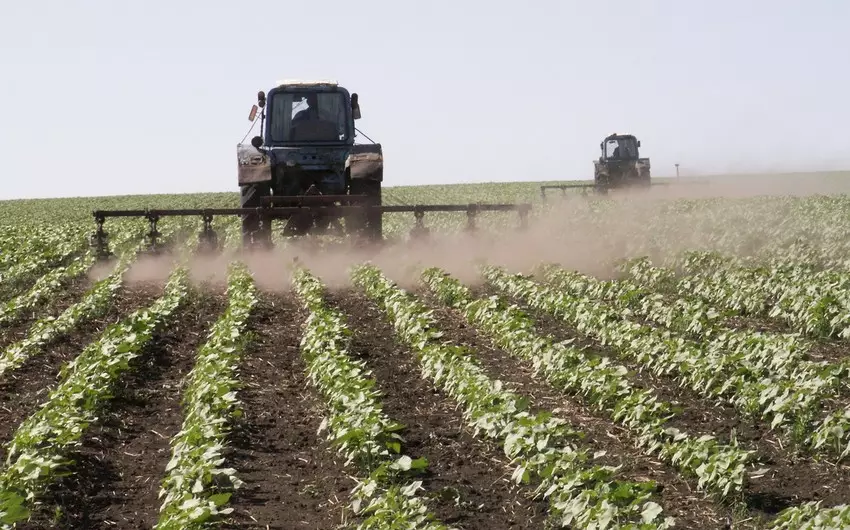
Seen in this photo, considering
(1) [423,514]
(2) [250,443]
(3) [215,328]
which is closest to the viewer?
(1) [423,514]

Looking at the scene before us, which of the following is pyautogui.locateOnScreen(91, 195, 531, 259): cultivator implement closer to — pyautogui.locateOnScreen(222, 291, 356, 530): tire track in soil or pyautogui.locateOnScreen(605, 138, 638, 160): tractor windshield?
pyautogui.locateOnScreen(222, 291, 356, 530): tire track in soil

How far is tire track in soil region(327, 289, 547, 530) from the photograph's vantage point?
5.87 m

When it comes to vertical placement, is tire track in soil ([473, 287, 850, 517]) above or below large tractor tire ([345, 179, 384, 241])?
below

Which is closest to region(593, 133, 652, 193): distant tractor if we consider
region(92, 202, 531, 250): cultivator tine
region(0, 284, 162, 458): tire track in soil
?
region(92, 202, 531, 250): cultivator tine

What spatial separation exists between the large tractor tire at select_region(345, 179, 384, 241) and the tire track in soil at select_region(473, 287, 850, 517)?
8.57 m

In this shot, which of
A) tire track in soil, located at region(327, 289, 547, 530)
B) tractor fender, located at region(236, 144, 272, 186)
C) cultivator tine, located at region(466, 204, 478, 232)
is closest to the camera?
tire track in soil, located at region(327, 289, 547, 530)

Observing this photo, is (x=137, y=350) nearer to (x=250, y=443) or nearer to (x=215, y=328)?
(x=215, y=328)

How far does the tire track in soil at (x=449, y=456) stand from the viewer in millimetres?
5871

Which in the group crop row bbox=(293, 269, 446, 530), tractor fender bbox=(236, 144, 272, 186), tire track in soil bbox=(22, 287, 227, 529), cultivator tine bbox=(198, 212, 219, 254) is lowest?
A: tire track in soil bbox=(22, 287, 227, 529)

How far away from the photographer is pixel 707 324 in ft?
34.3

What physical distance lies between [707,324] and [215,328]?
505 cm

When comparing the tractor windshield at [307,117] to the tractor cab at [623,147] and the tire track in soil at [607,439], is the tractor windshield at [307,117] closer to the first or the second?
the tire track in soil at [607,439]

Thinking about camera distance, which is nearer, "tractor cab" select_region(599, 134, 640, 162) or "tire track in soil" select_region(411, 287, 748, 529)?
"tire track in soil" select_region(411, 287, 748, 529)

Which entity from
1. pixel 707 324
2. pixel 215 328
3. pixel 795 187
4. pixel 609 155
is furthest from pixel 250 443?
pixel 795 187
